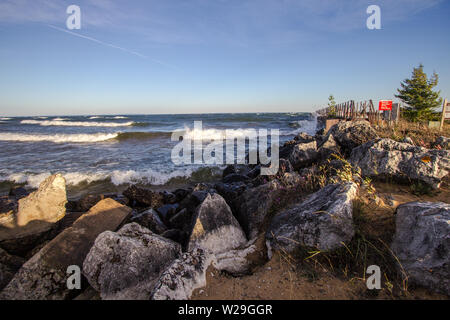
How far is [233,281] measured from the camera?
2688mm

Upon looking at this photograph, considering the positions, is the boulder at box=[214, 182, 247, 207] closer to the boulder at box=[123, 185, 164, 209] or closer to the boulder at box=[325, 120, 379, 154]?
the boulder at box=[123, 185, 164, 209]

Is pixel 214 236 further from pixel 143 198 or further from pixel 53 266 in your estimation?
pixel 143 198

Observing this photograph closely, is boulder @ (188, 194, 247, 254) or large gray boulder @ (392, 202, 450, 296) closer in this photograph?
large gray boulder @ (392, 202, 450, 296)

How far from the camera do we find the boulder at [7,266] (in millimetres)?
2954

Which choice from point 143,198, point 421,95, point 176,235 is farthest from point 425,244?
point 421,95

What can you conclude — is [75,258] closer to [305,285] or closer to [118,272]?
[118,272]

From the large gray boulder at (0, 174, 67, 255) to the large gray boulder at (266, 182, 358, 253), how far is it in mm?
3903

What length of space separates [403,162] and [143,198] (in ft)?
20.4

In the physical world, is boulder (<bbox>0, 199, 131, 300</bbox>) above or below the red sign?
below

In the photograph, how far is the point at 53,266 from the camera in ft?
9.68

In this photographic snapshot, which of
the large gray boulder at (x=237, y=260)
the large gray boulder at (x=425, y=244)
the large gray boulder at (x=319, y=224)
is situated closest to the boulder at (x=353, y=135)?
the large gray boulder at (x=319, y=224)

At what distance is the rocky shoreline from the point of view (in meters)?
2.50

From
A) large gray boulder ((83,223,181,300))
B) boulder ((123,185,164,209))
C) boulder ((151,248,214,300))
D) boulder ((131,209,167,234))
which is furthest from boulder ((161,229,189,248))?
boulder ((123,185,164,209))

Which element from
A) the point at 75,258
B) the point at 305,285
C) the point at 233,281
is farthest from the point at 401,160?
the point at 75,258
